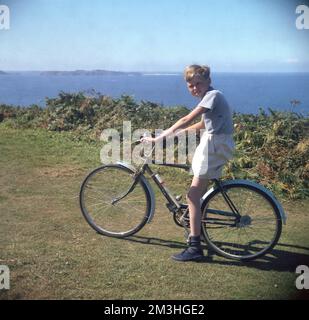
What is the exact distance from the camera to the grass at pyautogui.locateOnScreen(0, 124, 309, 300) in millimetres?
3633

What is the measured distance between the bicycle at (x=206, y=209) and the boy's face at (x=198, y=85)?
2.34 feet

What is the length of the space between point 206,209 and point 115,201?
102 cm

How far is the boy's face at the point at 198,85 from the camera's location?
12.9 feet

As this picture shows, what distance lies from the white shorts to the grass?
32.5 inches

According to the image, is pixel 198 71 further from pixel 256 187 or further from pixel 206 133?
pixel 256 187

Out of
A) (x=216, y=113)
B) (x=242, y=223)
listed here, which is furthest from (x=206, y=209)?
(x=216, y=113)

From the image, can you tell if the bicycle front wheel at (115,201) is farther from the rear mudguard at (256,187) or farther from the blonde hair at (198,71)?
the blonde hair at (198,71)

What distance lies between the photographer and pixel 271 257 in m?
4.29

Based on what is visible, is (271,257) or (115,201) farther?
(115,201)

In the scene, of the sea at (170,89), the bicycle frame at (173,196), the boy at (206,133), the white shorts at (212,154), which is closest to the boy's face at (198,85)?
the boy at (206,133)
